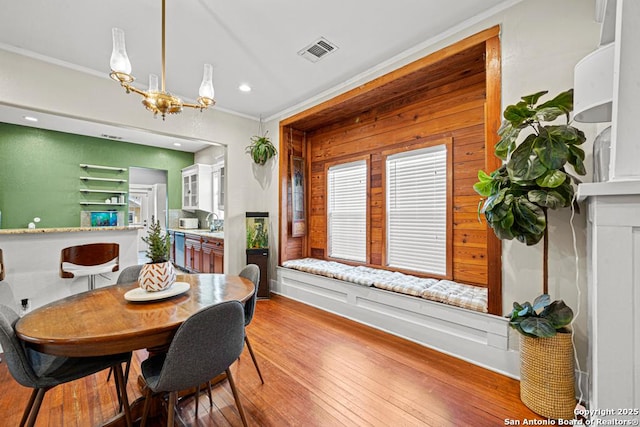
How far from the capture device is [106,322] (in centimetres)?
138

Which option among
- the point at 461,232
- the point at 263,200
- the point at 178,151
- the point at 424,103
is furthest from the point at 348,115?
the point at 178,151

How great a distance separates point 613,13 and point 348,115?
9.38 ft

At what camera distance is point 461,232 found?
291 centimetres

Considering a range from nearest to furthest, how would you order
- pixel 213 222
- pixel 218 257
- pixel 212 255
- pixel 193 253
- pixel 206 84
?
pixel 206 84 < pixel 218 257 < pixel 212 255 < pixel 193 253 < pixel 213 222

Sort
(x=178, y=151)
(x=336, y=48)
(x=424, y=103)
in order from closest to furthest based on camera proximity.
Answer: (x=336, y=48) < (x=424, y=103) < (x=178, y=151)

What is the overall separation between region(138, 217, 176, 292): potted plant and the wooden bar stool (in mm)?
1728

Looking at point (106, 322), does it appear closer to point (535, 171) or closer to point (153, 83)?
point (153, 83)

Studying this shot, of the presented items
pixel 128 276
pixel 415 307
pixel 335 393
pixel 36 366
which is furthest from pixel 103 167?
pixel 415 307

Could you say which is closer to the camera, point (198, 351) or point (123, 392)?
point (198, 351)

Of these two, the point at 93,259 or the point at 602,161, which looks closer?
the point at 602,161

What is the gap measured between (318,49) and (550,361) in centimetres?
308

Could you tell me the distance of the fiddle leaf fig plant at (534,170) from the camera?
1593 mm

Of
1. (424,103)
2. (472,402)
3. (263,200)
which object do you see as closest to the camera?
(472,402)

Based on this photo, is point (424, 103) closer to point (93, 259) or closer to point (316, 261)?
point (316, 261)
